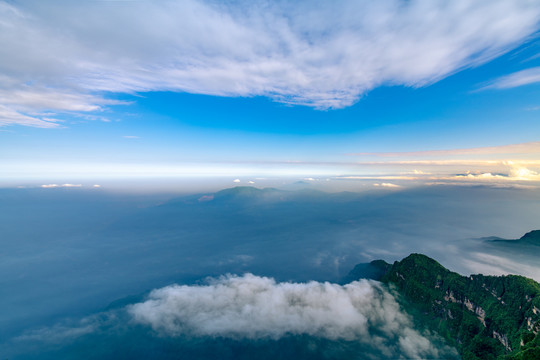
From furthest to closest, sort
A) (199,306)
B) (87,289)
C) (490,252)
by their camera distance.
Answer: (490,252) → (87,289) → (199,306)

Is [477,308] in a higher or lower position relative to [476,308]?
higher

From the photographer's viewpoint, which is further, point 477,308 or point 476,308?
point 476,308

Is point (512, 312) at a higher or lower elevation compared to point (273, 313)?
higher

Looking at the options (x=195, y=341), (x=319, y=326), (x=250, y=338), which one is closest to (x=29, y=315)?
(x=195, y=341)

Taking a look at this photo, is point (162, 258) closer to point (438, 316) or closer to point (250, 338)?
point (250, 338)
